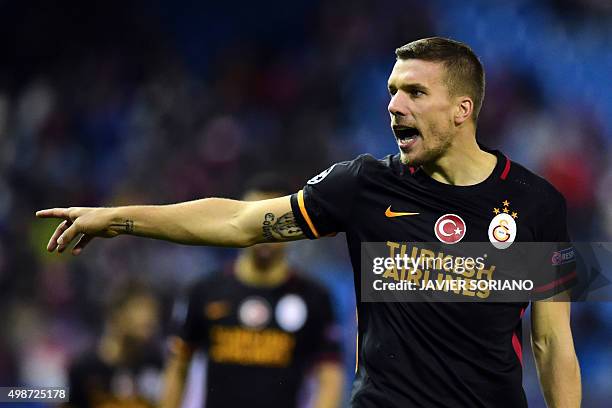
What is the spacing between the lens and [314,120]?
9422 mm

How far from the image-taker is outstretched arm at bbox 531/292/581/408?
11.5ft

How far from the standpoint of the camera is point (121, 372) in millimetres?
6711

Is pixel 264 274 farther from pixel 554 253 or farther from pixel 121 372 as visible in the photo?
pixel 554 253

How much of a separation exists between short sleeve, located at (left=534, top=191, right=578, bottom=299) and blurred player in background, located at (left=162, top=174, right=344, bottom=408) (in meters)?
2.53

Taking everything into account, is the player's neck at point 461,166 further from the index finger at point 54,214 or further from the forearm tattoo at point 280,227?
the index finger at point 54,214

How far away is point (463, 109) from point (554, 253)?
640 mm

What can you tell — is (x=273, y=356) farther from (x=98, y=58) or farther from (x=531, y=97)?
(x=98, y=58)

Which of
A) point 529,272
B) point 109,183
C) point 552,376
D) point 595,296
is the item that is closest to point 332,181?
point 529,272

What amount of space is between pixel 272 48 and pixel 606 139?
12.0ft

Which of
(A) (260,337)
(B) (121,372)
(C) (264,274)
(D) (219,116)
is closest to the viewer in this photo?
(A) (260,337)

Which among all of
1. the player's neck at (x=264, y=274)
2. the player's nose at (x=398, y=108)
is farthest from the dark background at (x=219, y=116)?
the player's nose at (x=398, y=108)

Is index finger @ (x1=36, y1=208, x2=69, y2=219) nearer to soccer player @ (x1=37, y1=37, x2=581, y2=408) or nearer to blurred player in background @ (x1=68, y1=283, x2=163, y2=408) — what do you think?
soccer player @ (x1=37, y1=37, x2=581, y2=408)

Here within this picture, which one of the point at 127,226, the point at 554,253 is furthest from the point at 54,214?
the point at 554,253

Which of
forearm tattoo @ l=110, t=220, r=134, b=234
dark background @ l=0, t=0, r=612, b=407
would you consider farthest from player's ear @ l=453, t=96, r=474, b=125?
dark background @ l=0, t=0, r=612, b=407
